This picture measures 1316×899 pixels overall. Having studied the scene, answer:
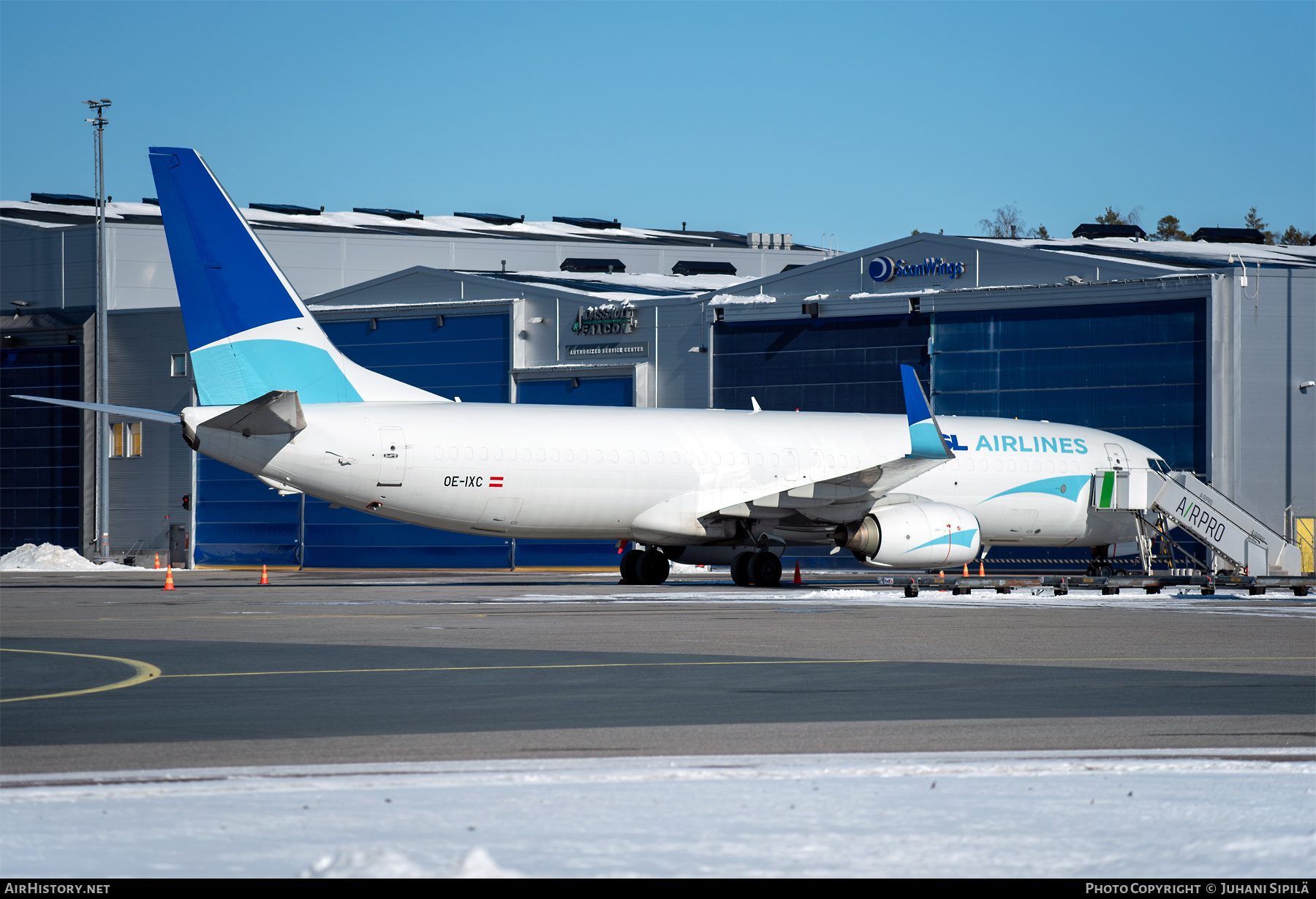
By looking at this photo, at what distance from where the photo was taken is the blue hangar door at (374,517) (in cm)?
5591

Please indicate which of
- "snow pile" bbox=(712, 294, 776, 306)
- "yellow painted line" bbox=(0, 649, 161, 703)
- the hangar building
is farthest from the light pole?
"yellow painted line" bbox=(0, 649, 161, 703)

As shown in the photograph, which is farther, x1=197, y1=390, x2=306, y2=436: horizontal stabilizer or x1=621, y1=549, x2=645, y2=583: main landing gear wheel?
x1=621, y1=549, x2=645, y2=583: main landing gear wheel

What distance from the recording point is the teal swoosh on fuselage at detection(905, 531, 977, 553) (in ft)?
105

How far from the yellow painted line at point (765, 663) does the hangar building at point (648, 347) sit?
98.2ft

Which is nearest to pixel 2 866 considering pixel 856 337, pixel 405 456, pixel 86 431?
pixel 405 456

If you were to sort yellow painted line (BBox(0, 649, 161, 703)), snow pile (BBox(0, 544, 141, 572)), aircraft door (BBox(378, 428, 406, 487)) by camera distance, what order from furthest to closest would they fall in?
snow pile (BBox(0, 544, 141, 572)), aircraft door (BBox(378, 428, 406, 487)), yellow painted line (BBox(0, 649, 161, 703))

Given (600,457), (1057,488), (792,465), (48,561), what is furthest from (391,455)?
(48,561)

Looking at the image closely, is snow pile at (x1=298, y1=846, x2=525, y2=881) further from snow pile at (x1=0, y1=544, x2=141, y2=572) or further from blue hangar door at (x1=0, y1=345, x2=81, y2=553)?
blue hangar door at (x1=0, y1=345, x2=81, y2=553)

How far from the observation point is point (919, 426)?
108 ft

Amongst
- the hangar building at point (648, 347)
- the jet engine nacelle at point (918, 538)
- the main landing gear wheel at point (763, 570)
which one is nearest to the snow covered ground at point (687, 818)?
the jet engine nacelle at point (918, 538)

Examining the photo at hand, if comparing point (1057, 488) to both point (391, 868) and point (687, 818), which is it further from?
point (391, 868)

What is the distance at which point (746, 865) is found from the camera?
6035mm

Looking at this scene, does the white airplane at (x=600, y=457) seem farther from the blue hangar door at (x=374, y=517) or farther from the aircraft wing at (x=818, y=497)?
the blue hangar door at (x=374, y=517)

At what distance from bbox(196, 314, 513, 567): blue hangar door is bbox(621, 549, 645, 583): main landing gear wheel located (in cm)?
1842
